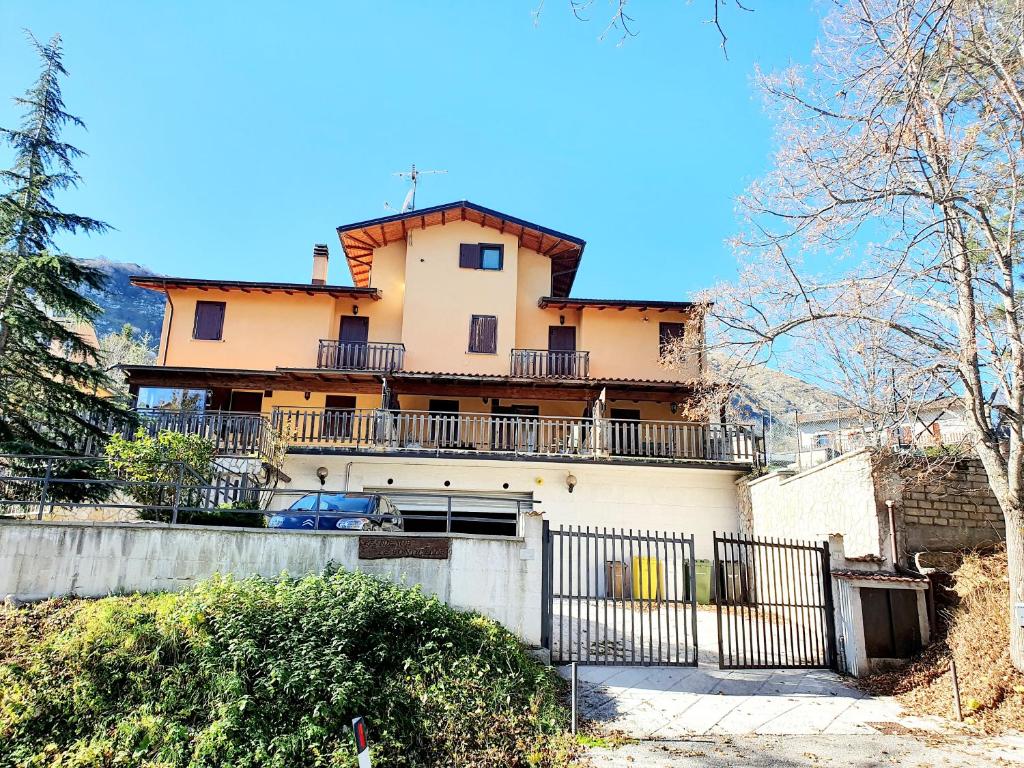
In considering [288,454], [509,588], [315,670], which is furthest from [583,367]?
[315,670]

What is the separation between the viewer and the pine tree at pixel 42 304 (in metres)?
14.7

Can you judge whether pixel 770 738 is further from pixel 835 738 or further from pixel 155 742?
pixel 155 742

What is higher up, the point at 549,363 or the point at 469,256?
the point at 469,256

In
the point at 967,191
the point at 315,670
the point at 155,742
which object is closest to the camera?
the point at 155,742

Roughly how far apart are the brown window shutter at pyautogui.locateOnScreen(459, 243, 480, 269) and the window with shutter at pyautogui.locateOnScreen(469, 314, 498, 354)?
6.25ft

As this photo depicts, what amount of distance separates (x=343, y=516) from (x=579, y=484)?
827 cm

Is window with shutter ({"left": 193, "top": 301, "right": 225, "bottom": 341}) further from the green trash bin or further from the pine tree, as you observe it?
the green trash bin

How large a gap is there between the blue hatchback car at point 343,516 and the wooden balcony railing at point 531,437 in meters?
5.72

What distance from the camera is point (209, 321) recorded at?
22562mm

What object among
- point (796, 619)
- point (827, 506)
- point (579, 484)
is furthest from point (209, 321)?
point (796, 619)

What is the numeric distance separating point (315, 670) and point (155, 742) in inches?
67.4

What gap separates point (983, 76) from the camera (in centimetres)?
886

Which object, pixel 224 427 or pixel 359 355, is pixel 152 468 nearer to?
pixel 224 427

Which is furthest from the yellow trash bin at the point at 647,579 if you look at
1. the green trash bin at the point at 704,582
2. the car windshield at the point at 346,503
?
the car windshield at the point at 346,503
